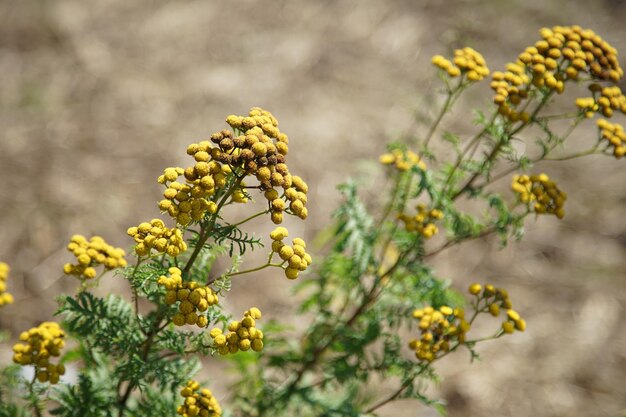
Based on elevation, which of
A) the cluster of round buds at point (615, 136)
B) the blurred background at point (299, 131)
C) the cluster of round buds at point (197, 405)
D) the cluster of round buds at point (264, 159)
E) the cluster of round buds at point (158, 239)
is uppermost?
the blurred background at point (299, 131)

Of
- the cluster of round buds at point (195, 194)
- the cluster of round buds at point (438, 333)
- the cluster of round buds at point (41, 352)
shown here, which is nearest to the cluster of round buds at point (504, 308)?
the cluster of round buds at point (438, 333)

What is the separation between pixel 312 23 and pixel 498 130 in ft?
15.4

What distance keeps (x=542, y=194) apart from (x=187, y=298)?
206cm

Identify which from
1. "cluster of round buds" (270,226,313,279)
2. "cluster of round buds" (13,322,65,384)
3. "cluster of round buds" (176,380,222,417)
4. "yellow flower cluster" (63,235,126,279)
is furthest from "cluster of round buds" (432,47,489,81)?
"cluster of round buds" (13,322,65,384)

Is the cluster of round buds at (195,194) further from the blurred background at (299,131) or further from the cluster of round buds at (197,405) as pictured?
the blurred background at (299,131)

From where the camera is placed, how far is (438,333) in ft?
9.68

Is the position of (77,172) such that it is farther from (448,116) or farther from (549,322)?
(549,322)

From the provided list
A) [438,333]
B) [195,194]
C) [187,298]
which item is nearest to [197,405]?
[187,298]

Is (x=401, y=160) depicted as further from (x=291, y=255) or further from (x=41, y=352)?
(x=41, y=352)

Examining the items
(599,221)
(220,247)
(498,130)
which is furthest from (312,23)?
(220,247)

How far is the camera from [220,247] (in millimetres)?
2424

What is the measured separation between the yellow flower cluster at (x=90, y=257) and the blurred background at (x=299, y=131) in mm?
1962

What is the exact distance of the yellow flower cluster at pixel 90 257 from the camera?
8.36 ft

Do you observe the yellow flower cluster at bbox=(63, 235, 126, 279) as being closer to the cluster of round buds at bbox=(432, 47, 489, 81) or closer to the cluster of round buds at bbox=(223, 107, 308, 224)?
the cluster of round buds at bbox=(223, 107, 308, 224)
